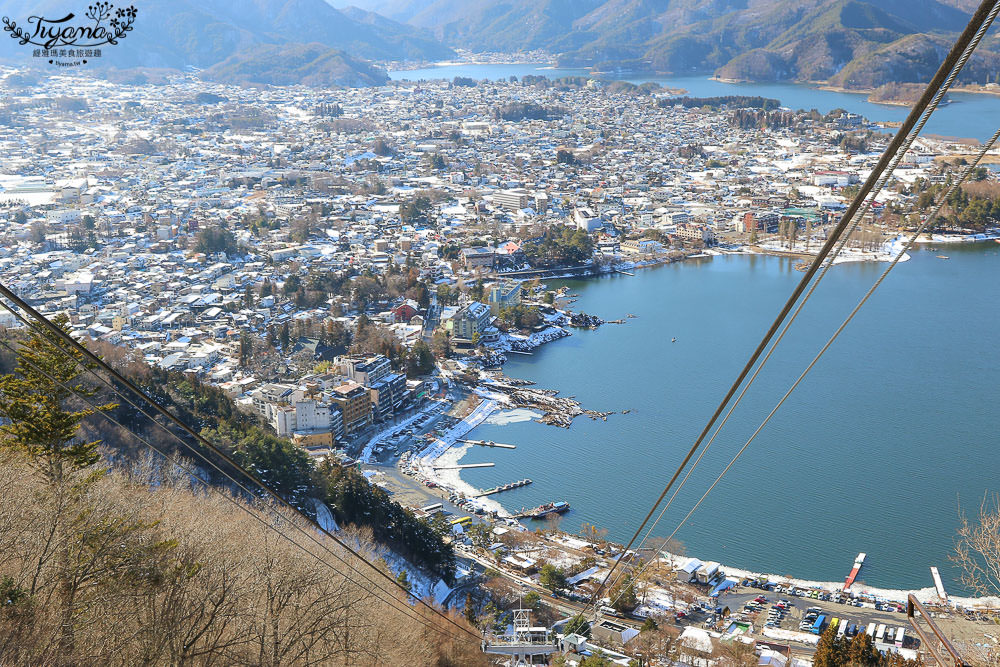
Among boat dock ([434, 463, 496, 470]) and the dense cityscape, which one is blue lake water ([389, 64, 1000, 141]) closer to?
the dense cityscape

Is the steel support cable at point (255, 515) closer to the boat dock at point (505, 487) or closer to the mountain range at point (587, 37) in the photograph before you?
the boat dock at point (505, 487)

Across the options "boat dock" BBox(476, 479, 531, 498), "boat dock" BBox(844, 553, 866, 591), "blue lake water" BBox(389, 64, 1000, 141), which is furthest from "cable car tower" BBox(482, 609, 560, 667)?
"blue lake water" BBox(389, 64, 1000, 141)

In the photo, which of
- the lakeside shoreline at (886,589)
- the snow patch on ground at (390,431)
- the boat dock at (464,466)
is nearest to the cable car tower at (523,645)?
the lakeside shoreline at (886,589)

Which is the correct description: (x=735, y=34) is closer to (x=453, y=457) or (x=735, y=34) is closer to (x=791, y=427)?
(x=791, y=427)

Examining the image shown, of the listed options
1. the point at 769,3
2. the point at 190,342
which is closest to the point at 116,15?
the point at 190,342

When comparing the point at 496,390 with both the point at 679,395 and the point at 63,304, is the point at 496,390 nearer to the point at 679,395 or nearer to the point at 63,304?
the point at 679,395

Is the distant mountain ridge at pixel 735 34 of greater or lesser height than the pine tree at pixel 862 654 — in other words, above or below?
above

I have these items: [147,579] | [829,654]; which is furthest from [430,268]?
[147,579]
